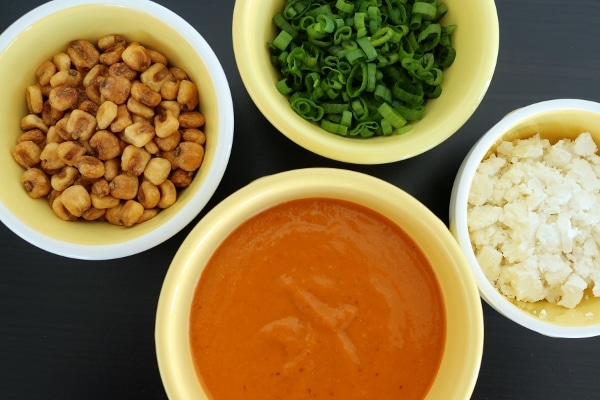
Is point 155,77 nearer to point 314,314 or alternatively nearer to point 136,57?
point 136,57

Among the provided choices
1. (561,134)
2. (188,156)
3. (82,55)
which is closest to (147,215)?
(188,156)

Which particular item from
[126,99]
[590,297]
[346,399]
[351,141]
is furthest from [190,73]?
[590,297]

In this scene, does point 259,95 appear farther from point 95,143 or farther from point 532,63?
point 532,63

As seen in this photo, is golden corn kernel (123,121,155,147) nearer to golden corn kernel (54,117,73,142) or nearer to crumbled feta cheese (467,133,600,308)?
golden corn kernel (54,117,73,142)

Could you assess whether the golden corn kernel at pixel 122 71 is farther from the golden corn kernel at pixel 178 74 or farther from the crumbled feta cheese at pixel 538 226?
the crumbled feta cheese at pixel 538 226

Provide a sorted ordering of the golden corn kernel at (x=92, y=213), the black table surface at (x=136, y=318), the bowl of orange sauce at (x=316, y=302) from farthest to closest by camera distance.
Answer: the black table surface at (x=136, y=318)
the golden corn kernel at (x=92, y=213)
the bowl of orange sauce at (x=316, y=302)

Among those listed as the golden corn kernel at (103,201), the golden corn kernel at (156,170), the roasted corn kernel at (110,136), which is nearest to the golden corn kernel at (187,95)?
the roasted corn kernel at (110,136)
